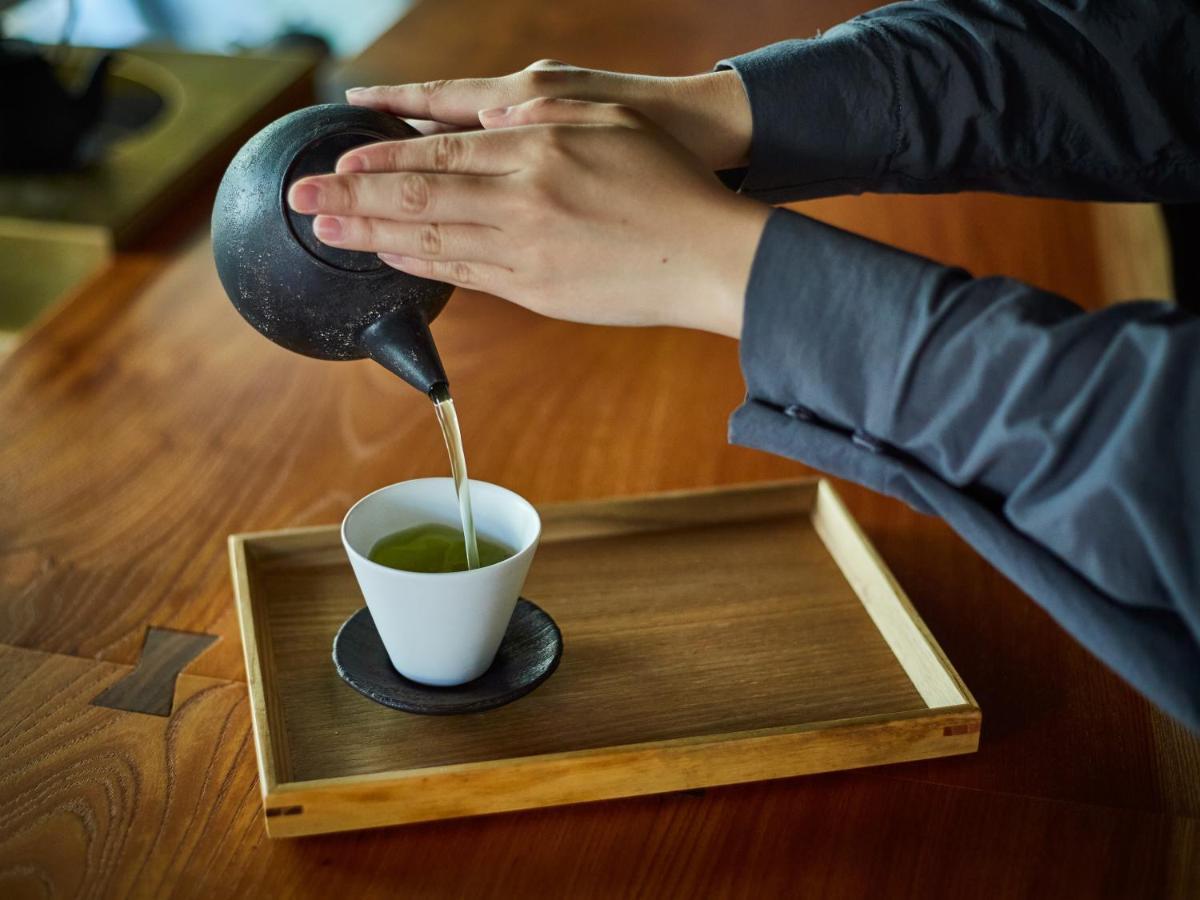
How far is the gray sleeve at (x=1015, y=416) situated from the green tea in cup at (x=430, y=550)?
0.29 m

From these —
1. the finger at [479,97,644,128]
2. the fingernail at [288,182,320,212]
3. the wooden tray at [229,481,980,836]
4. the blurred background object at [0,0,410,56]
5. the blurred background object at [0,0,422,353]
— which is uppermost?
the finger at [479,97,644,128]

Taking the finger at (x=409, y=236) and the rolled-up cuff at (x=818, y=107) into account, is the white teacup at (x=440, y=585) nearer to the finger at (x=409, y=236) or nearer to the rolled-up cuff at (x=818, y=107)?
the finger at (x=409, y=236)

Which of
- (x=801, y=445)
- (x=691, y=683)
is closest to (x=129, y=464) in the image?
(x=691, y=683)

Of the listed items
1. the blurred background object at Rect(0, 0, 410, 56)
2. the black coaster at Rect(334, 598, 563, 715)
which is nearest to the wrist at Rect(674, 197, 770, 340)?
the black coaster at Rect(334, 598, 563, 715)

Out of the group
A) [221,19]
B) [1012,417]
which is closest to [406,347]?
[1012,417]

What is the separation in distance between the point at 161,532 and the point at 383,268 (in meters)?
0.48

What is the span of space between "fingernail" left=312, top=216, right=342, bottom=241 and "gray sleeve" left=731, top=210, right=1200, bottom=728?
291 mm

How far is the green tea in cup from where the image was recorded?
105cm

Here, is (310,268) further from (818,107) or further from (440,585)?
(818,107)

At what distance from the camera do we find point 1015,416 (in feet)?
2.72

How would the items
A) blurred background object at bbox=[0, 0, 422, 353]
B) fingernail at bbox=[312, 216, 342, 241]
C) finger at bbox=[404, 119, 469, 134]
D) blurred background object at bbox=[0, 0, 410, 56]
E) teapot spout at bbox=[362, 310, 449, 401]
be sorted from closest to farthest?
fingernail at bbox=[312, 216, 342, 241], teapot spout at bbox=[362, 310, 449, 401], finger at bbox=[404, 119, 469, 134], blurred background object at bbox=[0, 0, 422, 353], blurred background object at bbox=[0, 0, 410, 56]

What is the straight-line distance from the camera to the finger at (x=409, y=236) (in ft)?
2.97

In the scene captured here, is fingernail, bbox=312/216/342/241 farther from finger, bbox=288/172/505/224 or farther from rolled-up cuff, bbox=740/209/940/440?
rolled-up cuff, bbox=740/209/940/440

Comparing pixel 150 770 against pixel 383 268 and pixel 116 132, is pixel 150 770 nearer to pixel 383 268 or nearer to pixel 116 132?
pixel 383 268
